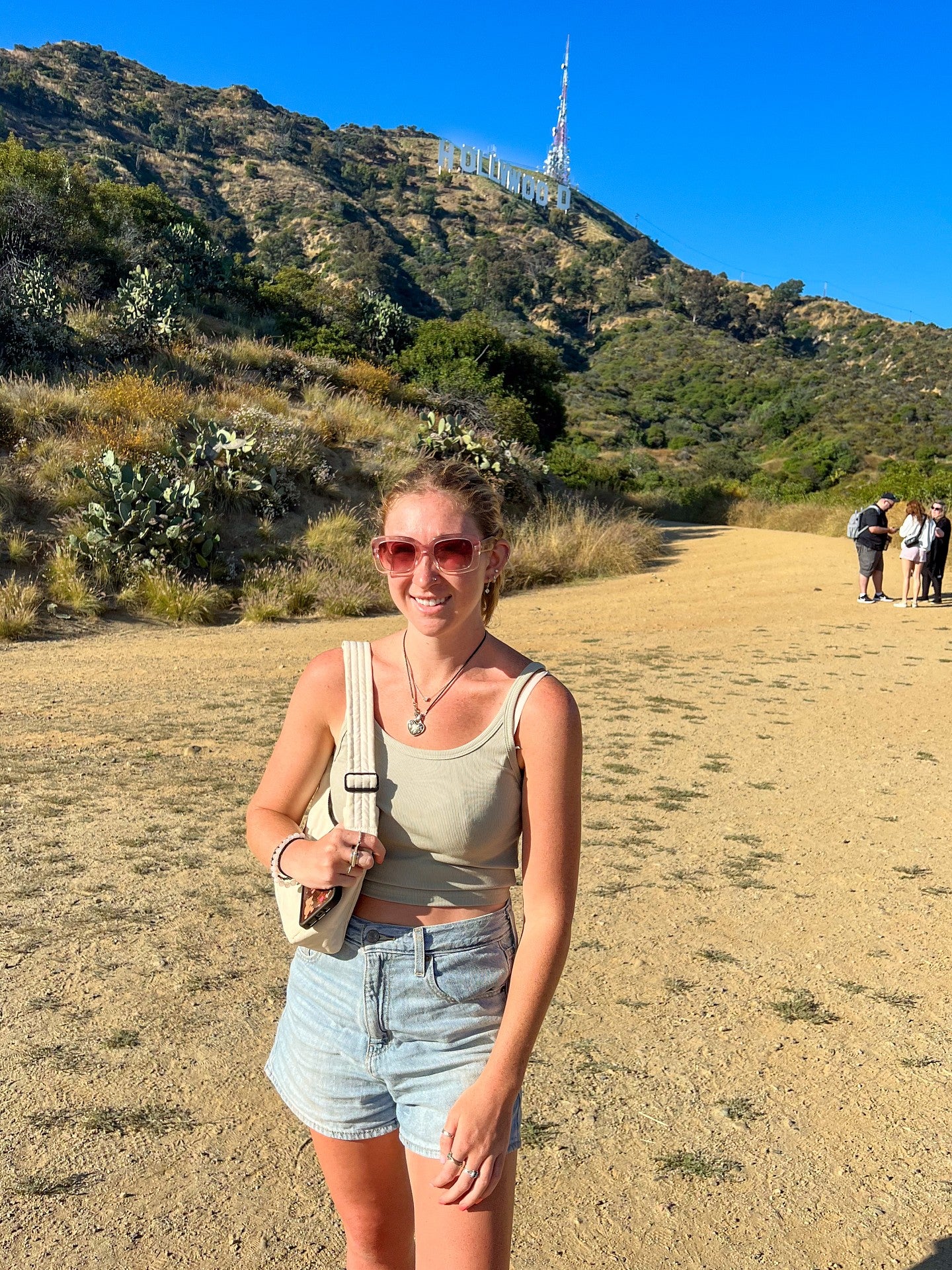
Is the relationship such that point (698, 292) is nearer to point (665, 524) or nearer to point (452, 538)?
point (665, 524)

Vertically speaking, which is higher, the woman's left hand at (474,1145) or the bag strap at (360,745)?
the bag strap at (360,745)

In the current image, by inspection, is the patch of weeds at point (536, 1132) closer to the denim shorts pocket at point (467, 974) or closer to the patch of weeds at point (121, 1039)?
the patch of weeds at point (121, 1039)

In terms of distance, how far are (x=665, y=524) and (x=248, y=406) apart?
11801 millimetres

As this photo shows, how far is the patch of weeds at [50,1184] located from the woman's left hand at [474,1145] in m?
1.56

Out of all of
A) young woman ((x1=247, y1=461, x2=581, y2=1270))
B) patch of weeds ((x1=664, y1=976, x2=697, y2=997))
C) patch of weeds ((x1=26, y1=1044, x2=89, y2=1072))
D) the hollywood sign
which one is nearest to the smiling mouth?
young woman ((x1=247, y1=461, x2=581, y2=1270))

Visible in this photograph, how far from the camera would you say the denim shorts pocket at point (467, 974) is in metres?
1.75

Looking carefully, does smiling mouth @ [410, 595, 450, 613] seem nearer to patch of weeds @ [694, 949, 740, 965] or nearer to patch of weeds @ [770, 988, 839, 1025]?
patch of weeds @ [770, 988, 839, 1025]

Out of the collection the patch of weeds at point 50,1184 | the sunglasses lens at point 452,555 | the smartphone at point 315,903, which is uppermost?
the sunglasses lens at point 452,555

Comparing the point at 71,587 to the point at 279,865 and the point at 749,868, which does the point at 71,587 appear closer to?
the point at 749,868

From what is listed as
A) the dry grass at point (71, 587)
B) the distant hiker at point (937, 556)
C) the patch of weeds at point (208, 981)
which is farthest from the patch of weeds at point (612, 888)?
the distant hiker at point (937, 556)

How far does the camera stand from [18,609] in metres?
11.2

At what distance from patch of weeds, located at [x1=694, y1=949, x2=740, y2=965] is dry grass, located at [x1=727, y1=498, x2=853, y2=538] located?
20495 mm

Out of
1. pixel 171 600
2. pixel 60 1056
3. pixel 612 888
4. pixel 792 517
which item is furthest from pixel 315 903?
pixel 792 517

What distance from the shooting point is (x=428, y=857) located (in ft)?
5.86
